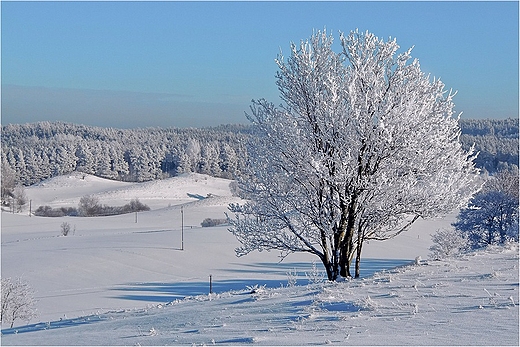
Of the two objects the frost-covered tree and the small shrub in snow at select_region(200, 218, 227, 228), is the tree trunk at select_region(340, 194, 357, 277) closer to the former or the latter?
the frost-covered tree

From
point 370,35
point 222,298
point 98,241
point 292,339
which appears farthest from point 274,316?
point 98,241

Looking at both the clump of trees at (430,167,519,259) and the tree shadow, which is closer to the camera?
the tree shadow

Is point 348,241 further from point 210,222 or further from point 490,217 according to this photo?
point 210,222

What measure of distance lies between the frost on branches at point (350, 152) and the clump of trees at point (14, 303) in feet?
59.8

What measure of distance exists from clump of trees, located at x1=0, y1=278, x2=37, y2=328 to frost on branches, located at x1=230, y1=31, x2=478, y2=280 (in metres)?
18.2

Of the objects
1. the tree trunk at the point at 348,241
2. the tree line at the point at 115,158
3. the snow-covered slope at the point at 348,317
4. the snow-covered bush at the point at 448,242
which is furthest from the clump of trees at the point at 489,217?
the tree line at the point at 115,158

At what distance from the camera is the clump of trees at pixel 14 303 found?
89.2 ft

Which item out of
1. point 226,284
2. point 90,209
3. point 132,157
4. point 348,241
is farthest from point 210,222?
point 132,157

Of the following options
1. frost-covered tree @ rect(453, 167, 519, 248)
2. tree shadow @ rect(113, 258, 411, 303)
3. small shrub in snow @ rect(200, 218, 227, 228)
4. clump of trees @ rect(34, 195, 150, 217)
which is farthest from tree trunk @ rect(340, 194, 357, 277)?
clump of trees @ rect(34, 195, 150, 217)

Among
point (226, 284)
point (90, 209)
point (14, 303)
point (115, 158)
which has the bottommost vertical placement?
point (226, 284)

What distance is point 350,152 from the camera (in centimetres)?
1231

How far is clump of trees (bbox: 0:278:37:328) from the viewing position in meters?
27.2

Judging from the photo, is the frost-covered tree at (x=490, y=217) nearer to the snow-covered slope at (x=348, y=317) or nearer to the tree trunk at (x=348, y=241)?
the tree trunk at (x=348, y=241)

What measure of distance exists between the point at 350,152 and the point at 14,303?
21.6 metres
